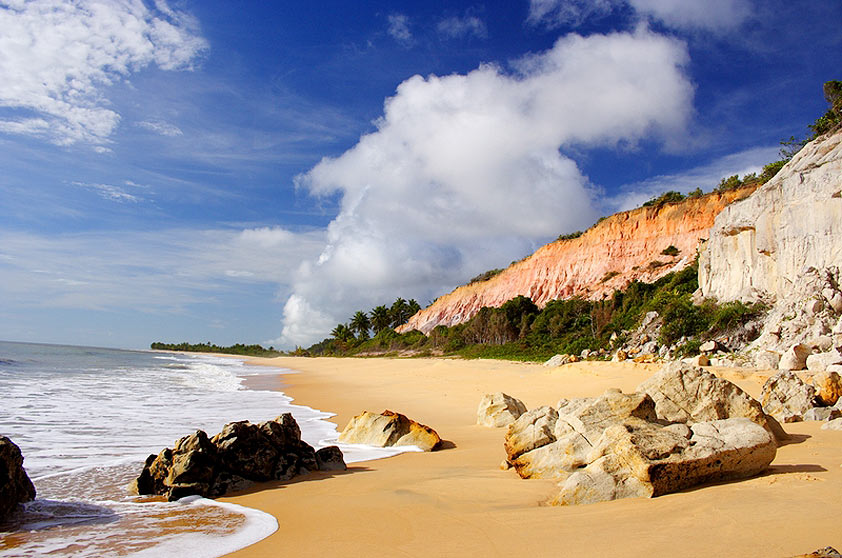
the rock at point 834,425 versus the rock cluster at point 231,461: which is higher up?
the rock at point 834,425

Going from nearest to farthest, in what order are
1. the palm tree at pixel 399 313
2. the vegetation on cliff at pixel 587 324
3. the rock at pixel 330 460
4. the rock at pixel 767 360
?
1. the rock at pixel 330 460
2. the rock at pixel 767 360
3. the vegetation on cliff at pixel 587 324
4. the palm tree at pixel 399 313

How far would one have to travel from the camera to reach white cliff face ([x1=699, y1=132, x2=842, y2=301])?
54.3 ft

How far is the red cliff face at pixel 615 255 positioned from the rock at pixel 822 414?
3195 centimetres

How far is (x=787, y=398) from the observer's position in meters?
8.20

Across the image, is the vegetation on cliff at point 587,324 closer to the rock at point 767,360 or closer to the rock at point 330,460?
the rock at point 767,360

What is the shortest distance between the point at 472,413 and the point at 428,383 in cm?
811

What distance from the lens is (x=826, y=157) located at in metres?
17.7

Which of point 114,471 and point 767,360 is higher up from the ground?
point 767,360

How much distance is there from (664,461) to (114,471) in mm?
6889

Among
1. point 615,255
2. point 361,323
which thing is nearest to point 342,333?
point 361,323

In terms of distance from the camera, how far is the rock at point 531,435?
639cm

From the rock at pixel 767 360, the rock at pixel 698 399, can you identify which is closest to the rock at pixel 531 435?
the rock at pixel 698 399

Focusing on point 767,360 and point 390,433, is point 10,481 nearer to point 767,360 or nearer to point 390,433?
point 390,433

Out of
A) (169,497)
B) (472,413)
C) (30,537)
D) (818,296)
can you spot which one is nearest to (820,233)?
(818,296)
